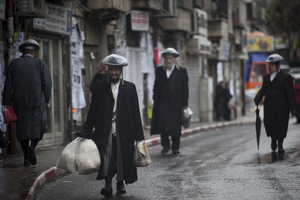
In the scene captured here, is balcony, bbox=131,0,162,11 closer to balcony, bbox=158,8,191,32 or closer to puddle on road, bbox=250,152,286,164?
balcony, bbox=158,8,191,32

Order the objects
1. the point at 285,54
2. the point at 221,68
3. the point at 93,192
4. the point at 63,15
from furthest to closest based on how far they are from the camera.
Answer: the point at 285,54 → the point at 221,68 → the point at 63,15 → the point at 93,192

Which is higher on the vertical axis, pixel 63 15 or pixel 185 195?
pixel 63 15

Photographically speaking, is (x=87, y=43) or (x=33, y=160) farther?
(x=87, y=43)

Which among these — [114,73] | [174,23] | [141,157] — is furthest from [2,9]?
[174,23]

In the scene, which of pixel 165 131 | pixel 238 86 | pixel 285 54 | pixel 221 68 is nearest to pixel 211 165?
pixel 165 131

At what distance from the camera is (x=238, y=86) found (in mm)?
34719

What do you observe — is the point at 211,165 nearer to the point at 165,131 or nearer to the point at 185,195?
the point at 165,131

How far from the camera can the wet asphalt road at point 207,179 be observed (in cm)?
646

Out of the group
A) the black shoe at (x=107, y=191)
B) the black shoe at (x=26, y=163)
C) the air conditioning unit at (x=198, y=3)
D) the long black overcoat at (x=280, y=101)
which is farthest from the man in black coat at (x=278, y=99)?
the air conditioning unit at (x=198, y=3)

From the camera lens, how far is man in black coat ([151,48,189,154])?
10.5m

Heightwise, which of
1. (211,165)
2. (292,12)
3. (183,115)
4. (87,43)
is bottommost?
(211,165)

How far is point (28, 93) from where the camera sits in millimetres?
8109

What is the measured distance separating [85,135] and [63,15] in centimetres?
721

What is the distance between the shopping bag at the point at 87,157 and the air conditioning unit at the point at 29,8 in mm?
5147
